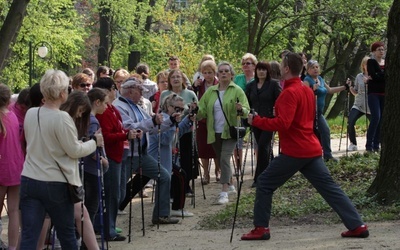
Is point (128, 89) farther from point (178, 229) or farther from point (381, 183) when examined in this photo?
point (381, 183)

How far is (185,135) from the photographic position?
1448 cm

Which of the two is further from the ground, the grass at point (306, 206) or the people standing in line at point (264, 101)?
the people standing in line at point (264, 101)

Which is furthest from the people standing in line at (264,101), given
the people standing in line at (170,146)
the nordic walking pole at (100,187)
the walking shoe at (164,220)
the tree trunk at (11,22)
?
the tree trunk at (11,22)

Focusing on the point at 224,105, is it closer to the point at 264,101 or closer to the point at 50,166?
the point at 264,101

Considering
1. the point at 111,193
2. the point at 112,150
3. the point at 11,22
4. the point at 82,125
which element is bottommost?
the point at 111,193

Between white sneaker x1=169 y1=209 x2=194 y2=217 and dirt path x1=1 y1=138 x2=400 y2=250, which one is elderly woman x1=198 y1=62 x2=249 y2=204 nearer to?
white sneaker x1=169 y1=209 x2=194 y2=217

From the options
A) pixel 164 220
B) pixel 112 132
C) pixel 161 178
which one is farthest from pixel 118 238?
pixel 112 132

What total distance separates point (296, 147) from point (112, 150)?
2.07 metres

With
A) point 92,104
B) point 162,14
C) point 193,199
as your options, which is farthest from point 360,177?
point 162,14

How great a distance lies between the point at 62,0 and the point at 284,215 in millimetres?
29545

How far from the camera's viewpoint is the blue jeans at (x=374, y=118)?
1712cm

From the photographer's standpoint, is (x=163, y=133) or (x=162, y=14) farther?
(x=162, y=14)

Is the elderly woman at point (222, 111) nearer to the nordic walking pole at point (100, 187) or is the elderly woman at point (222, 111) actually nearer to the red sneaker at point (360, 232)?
the red sneaker at point (360, 232)

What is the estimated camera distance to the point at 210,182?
53.2 ft
